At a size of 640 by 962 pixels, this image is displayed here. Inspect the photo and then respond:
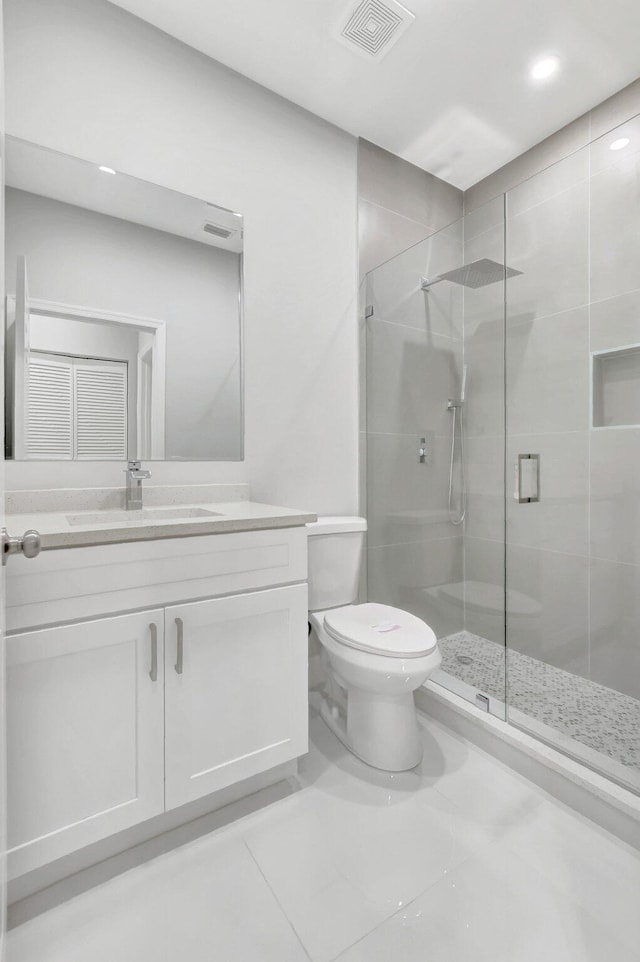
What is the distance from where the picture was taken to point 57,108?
4.81 ft

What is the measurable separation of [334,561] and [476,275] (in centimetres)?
144

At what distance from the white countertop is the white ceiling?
1.71 metres

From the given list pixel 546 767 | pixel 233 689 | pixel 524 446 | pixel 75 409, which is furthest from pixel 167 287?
pixel 546 767

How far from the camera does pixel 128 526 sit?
1115 mm

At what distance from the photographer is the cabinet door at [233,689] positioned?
1.19m

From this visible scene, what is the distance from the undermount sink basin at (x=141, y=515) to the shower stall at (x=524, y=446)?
928 millimetres

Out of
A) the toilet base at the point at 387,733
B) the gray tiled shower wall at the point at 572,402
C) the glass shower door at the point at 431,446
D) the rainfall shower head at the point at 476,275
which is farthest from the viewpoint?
the glass shower door at the point at 431,446

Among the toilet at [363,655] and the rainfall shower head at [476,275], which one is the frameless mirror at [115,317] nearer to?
the toilet at [363,655]

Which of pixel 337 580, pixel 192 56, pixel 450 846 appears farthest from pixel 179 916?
pixel 192 56

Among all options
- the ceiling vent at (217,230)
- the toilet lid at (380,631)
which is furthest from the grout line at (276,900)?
the ceiling vent at (217,230)

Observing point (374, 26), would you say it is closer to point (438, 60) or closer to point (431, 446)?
point (438, 60)

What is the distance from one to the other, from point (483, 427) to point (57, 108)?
1.96 meters

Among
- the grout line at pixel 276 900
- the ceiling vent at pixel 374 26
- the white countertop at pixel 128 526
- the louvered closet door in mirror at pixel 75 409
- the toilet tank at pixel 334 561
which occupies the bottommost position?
the grout line at pixel 276 900

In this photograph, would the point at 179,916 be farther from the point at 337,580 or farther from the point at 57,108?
the point at 57,108
